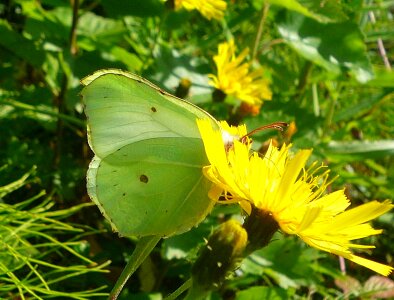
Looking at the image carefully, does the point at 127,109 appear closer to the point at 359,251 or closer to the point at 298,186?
the point at 298,186

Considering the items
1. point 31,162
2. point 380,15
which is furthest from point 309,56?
point 380,15

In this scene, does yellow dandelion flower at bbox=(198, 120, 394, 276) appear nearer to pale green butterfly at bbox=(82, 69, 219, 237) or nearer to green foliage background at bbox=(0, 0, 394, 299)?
pale green butterfly at bbox=(82, 69, 219, 237)

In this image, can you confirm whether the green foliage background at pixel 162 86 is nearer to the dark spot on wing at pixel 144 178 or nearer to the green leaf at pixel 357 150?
the green leaf at pixel 357 150

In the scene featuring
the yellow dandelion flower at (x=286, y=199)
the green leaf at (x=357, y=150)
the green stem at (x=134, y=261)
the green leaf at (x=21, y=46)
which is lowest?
the green leaf at (x=357, y=150)

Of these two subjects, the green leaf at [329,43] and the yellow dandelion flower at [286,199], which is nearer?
the yellow dandelion flower at [286,199]

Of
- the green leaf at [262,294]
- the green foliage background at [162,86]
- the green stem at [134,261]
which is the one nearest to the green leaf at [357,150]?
the green foliage background at [162,86]

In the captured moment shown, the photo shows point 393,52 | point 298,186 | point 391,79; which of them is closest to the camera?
point 298,186

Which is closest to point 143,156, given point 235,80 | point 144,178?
point 144,178

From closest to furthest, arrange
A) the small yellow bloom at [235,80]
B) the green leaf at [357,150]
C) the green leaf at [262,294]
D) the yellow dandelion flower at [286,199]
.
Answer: the yellow dandelion flower at [286,199]
the green leaf at [262,294]
the small yellow bloom at [235,80]
the green leaf at [357,150]
